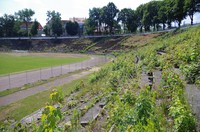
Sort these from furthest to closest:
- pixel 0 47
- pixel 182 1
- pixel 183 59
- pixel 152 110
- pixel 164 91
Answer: pixel 0 47, pixel 182 1, pixel 183 59, pixel 164 91, pixel 152 110

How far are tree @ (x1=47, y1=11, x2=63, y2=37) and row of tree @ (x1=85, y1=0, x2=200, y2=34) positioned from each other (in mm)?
14092

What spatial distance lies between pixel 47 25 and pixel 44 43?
57.5 ft

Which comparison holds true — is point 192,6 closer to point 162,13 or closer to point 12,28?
point 162,13

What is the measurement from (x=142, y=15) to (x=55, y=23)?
142 ft

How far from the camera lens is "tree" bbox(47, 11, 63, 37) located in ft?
329

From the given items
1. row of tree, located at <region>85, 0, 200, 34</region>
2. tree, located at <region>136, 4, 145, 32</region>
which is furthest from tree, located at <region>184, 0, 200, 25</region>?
tree, located at <region>136, 4, 145, 32</region>

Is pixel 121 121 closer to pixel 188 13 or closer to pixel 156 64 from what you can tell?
pixel 156 64

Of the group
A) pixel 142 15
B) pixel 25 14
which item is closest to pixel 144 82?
pixel 142 15

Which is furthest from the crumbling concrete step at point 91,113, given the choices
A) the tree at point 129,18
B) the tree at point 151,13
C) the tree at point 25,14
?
the tree at point 25,14

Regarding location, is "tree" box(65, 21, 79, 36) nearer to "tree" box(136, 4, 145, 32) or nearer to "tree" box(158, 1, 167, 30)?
"tree" box(136, 4, 145, 32)

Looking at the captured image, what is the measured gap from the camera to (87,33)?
97.6 metres

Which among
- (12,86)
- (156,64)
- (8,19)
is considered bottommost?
(12,86)

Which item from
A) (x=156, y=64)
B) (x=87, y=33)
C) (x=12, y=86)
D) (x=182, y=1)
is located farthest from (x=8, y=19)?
(x=156, y=64)

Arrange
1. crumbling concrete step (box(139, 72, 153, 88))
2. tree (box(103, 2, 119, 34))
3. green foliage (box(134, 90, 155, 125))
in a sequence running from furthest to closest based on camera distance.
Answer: tree (box(103, 2, 119, 34)) < crumbling concrete step (box(139, 72, 153, 88)) < green foliage (box(134, 90, 155, 125))
